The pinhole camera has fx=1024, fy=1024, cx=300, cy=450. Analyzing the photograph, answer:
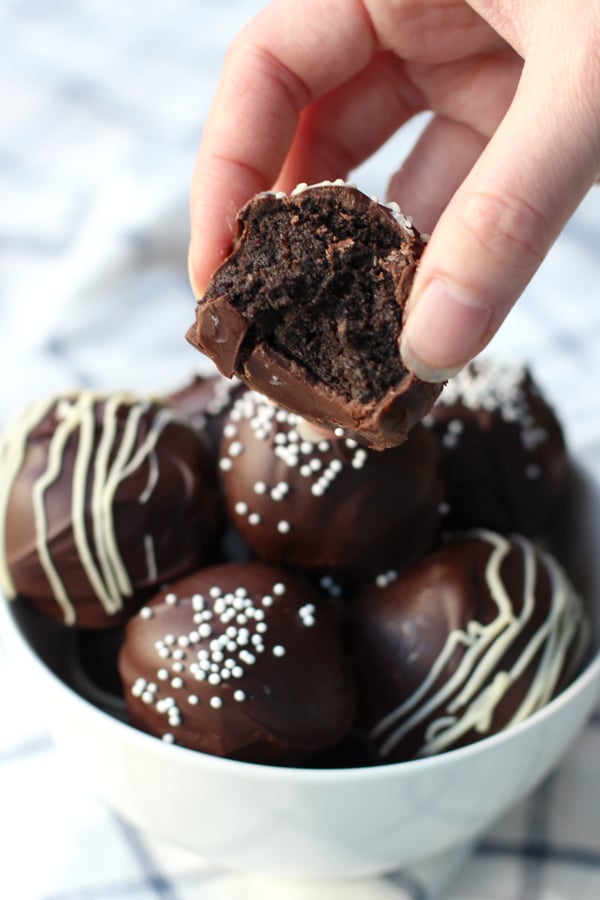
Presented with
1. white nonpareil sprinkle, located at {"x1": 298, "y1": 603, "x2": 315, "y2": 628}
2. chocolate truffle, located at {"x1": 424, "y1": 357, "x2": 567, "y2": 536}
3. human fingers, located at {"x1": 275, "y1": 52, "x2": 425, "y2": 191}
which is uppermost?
human fingers, located at {"x1": 275, "y1": 52, "x2": 425, "y2": 191}

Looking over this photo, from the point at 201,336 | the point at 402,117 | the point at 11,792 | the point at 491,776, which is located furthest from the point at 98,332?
the point at 491,776

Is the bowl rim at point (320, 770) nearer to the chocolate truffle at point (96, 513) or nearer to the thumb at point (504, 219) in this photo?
the chocolate truffle at point (96, 513)

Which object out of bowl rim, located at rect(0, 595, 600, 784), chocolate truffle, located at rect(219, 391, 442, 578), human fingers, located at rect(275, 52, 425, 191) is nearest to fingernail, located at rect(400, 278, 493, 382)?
chocolate truffle, located at rect(219, 391, 442, 578)

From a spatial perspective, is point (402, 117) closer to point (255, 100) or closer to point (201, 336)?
point (255, 100)

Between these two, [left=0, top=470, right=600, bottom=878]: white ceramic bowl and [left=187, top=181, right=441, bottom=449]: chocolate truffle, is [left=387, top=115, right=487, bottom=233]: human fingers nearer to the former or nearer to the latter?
[left=187, top=181, right=441, bottom=449]: chocolate truffle

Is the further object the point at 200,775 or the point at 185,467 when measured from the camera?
the point at 185,467
